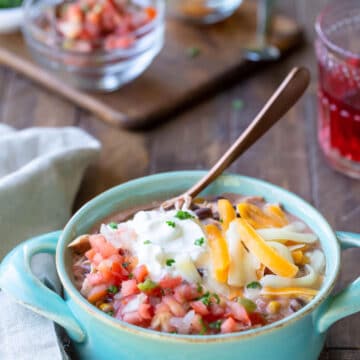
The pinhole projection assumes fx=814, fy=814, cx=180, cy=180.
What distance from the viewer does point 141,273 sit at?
1.73m

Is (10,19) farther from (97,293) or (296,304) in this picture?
(296,304)

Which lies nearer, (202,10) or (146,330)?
(146,330)

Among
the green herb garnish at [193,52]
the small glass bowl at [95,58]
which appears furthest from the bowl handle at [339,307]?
the green herb garnish at [193,52]

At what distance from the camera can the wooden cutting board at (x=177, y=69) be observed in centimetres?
284

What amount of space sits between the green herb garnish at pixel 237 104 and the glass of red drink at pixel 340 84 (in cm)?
36

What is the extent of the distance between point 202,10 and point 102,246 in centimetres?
177

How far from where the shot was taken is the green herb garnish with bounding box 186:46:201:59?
3.14m

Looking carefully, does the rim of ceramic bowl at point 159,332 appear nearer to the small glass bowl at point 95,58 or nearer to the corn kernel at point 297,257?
the corn kernel at point 297,257

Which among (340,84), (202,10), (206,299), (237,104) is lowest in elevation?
(237,104)

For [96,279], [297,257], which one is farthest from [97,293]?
[297,257]

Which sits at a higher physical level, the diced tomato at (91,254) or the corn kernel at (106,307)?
the diced tomato at (91,254)

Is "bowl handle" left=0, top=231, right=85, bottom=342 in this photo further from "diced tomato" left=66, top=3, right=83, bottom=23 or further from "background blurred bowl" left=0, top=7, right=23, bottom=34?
"background blurred bowl" left=0, top=7, right=23, bottom=34

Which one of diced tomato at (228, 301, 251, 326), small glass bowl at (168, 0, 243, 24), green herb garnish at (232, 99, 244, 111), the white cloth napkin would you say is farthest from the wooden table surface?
diced tomato at (228, 301, 251, 326)

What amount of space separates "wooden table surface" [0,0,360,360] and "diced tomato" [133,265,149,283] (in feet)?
2.22
